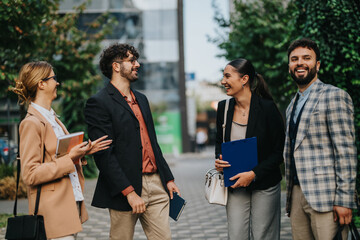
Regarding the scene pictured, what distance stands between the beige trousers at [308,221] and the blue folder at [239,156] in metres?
0.44

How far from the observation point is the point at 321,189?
3.19m

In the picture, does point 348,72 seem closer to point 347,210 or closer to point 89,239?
point 347,210

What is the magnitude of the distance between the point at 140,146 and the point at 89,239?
3477 mm

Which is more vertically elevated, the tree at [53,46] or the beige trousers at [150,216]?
the tree at [53,46]

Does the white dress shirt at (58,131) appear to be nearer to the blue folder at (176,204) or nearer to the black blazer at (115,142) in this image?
the black blazer at (115,142)

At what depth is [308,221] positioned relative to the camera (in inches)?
134

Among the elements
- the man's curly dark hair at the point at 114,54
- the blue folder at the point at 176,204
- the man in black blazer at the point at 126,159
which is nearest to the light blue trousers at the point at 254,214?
the blue folder at the point at 176,204

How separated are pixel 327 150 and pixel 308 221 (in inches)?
23.5

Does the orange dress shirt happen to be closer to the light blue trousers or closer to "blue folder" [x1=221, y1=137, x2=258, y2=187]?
"blue folder" [x1=221, y1=137, x2=258, y2=187]

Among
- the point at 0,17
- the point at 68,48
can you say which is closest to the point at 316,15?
the point at 0,17

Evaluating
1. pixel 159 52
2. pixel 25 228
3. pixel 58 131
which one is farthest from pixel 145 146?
pixel 159 52

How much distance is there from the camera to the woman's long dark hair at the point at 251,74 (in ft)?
12.8

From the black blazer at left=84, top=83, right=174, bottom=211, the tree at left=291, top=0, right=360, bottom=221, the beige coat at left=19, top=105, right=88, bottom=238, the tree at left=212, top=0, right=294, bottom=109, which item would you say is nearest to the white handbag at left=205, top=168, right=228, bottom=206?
the black blazer at left=84, top=83, right=174, bottom=211

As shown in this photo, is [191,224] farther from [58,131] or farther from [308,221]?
[58,131]
